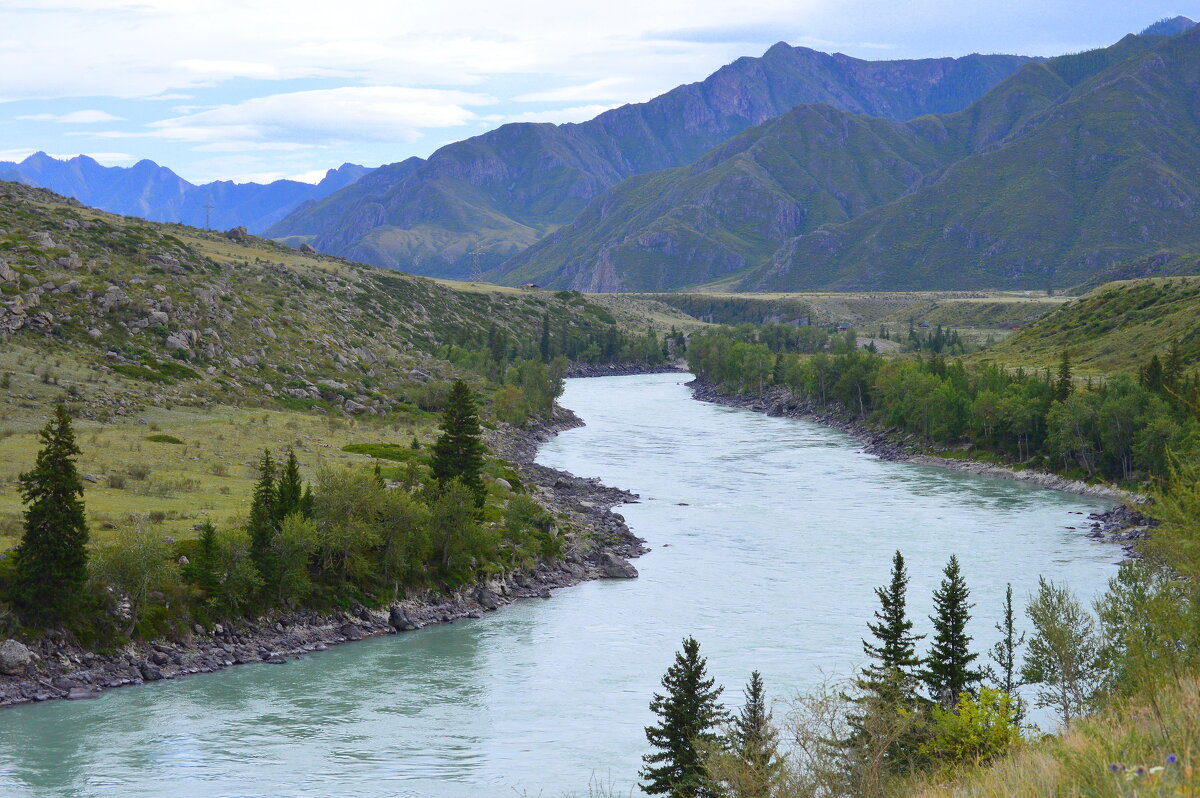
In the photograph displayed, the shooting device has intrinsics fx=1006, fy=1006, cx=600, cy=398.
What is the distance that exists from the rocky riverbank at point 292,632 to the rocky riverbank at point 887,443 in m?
34.4

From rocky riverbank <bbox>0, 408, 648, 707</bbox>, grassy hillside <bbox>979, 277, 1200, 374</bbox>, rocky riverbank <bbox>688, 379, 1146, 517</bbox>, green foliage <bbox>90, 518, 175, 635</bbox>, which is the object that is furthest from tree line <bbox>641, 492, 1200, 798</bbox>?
grassy hillside <bbox>979, 277, 1200, 374</bbox>

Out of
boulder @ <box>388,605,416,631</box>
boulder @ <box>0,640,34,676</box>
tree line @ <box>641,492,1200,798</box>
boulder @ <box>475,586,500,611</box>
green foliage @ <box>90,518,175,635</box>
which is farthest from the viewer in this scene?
boulder @ <box>475,586,500,611</box>

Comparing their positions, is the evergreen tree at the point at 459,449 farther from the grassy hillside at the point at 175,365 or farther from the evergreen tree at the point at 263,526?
the evergreen tree at the point at 263,526

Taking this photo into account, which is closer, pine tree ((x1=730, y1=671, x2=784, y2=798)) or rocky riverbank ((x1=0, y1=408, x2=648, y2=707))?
pine tree ((x1=730, y1=671, x2=784, y2=798))

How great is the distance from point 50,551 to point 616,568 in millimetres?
33940

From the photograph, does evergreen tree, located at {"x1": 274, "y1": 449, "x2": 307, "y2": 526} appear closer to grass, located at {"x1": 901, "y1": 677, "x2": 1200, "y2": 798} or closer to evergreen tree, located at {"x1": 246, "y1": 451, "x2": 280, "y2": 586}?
evergreen tree, located at {"x1": 246, "y1": 451, "x2": 280, "y2": 586}

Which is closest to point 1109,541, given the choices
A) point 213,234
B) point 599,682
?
point 599,682

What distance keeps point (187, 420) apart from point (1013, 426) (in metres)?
80.8

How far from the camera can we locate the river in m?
37.2

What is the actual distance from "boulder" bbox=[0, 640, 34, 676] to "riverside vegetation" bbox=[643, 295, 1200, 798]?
26.8m

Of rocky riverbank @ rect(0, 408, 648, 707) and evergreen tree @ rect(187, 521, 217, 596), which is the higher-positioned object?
evergreen tree @ rect(187, 521, 217, 596)

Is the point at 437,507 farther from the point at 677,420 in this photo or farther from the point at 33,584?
the point at 677,420

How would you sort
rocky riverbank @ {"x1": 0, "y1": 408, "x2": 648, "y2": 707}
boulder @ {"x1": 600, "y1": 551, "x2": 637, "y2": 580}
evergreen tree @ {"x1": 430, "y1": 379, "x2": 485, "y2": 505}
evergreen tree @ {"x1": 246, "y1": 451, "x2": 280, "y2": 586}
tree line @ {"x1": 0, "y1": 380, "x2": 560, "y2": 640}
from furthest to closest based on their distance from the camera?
evergreen tree @ {"x1": 430, "y1": 379, "x2": 485, "y2": 505}, boulder @ {"x1": 600, "y1": 551, "x2": 637, "y2": 580}, evergreen tree @ {"x1": 246, "y1": 451, "x2": 280, "y2": 586}, tree line @ {"x1": 0, "y1": 380, "x2": 560, "y2": 640}, rocky riverbank @ {"x1": 0, "y1": 408, "x2": 648, "y2": 707}

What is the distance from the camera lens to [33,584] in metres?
43.4
